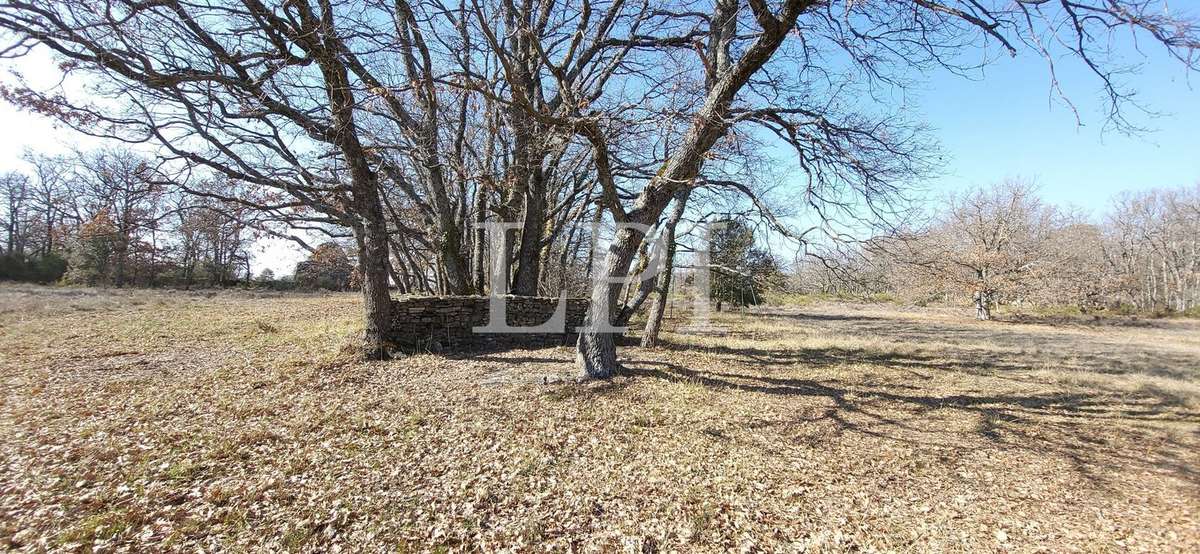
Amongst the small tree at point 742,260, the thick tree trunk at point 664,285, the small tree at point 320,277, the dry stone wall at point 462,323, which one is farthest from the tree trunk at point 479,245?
the small tree at point 320,277

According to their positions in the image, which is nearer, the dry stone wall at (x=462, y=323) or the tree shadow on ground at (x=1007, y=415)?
the tree shadow on ground at (x=1007, y=415)

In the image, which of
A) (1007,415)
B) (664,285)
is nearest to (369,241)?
(664,285)

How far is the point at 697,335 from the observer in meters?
11.8

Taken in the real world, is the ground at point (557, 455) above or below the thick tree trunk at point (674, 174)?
below

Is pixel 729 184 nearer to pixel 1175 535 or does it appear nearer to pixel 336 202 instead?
pixel 1175 535

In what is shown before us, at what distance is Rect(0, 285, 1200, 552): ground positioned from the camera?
115 inches

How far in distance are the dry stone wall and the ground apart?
0.99m

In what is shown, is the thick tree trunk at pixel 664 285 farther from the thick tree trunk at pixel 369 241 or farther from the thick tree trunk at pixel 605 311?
the thick tree trunk at pixel 369 241

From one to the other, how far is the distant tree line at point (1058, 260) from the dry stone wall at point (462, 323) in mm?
5507

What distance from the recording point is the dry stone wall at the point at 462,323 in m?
8.01

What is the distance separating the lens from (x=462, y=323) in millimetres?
8773

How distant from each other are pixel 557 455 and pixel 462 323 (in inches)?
213

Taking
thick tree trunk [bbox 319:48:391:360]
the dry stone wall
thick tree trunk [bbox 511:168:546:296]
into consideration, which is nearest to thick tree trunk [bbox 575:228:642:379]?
the dry stone wall

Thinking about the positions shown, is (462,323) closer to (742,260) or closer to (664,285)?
(664,285)
